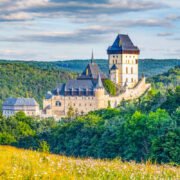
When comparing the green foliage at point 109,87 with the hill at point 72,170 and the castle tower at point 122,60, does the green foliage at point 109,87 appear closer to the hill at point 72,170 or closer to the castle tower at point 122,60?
the castle tower at point 122,60

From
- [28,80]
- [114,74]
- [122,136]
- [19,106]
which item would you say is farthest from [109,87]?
[122,136]

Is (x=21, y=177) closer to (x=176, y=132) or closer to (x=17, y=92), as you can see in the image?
(x=176, y=132)

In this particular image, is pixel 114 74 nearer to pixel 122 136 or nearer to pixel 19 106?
pixel 19 106

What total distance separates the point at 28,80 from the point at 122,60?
4711 cm

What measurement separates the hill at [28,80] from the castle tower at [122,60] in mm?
34765

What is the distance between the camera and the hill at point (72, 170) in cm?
873

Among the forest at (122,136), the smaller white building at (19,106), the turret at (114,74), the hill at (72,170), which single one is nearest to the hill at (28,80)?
the turret at (114,74)

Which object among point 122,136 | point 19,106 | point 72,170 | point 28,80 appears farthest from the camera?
point 28,80

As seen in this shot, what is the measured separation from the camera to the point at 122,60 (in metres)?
140

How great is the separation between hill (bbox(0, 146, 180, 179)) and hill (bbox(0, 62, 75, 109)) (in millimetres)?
156303

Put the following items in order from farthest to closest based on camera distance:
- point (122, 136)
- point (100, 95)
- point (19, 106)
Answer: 1. point (19, 106)
2. point (100, 95)
3. point (122, 136)

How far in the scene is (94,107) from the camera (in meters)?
119

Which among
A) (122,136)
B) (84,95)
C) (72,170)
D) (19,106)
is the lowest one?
(19,106)

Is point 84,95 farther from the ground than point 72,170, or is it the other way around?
point 72,170
